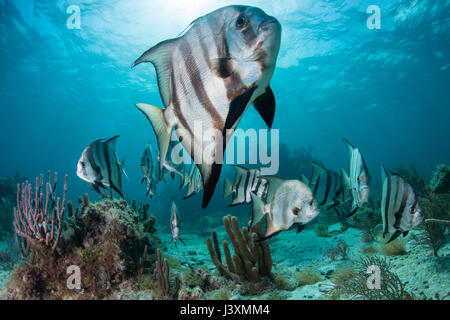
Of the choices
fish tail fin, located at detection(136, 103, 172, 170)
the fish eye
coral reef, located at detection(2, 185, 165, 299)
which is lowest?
coral reef, located at detection(2, 185, 165, 299)

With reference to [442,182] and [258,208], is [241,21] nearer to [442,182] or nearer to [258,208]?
[258,208]

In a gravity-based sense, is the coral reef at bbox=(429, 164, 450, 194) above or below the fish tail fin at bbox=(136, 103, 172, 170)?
below

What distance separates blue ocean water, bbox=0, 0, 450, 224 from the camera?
19016 millimetres

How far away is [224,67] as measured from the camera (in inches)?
36.5

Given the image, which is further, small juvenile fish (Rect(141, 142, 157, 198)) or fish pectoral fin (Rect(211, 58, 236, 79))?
small juvenile fish (Rect(141, 142, 157, 198))

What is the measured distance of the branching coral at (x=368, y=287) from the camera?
3.21 m

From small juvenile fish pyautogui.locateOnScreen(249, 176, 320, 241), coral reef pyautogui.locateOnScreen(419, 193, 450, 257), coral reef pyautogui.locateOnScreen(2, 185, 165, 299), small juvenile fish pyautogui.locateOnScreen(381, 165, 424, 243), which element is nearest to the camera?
small juvenile fish pyautogui.locateOnScreen(381, 165, 424, 243)

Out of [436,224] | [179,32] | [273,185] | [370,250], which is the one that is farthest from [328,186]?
[179,32]

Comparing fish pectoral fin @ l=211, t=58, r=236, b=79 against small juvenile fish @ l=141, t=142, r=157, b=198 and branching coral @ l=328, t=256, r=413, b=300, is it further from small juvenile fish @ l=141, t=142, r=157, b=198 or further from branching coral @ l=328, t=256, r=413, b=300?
branching coral @ l=328, t=256, r=413, b=300

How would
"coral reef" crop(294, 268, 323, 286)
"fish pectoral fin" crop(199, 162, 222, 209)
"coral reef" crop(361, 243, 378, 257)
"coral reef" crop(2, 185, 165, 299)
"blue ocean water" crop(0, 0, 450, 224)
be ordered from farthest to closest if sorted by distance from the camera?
1. "blue ocean water" crop(0, 0, 450, 224)
2. "coral reef" crop(361, 243, 378, 257)
3. "coral reef" crop(294, 268, 323, 286)
4. "coral reef" crop(2, 185, 165, 299)
5. "fish pectoral fin" crop(199, 162, 222, 209)

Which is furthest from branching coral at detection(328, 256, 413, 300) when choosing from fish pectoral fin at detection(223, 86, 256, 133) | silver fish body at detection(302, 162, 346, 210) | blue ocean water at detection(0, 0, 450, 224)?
blue ocean water at detection(0, 0, 450, 224)

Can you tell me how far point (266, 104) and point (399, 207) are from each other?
7.98 feet

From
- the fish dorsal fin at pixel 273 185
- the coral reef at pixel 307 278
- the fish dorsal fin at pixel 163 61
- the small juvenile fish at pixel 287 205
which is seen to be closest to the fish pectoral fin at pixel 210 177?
the fish dorsal fin at pixel 163 61
